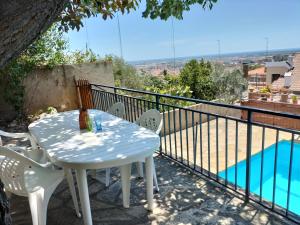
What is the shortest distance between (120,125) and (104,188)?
2.40 feet

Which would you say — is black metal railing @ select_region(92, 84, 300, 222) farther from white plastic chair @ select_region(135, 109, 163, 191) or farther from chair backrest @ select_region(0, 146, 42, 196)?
chair backrest @ select_region(0, 146, 42, 196)

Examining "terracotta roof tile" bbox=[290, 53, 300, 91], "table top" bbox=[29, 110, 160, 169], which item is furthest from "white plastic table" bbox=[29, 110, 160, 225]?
"terracotta roof tile" bbox=[290, 53, 300, 91]

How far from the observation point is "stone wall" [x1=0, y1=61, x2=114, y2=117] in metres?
6.24

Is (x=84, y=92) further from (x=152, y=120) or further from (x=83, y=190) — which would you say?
(x=83, y=190)

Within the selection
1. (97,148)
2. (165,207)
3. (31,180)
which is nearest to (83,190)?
(97,148)

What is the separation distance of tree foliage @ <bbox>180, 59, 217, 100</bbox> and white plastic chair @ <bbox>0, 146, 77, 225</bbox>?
29.8ft

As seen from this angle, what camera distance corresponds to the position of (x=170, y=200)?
2.57m

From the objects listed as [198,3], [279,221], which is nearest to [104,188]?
[279,221]

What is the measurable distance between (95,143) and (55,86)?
4.74 m

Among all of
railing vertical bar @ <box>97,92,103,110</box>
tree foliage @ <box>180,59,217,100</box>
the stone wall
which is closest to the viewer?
railing vertical bar @ <box>97,92,103,110</box>

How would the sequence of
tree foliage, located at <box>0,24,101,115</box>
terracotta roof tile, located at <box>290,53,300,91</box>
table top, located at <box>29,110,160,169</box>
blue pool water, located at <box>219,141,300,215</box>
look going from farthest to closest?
1. terracotta roof tile, located at <box>290,53,300,91</box>
2. tree foliage, located at <box>0,24,101,115</box>
3. blue pool water, located at <box>219,141,300,215</box>
4. table top, located at <box>29,110,160,169</box>

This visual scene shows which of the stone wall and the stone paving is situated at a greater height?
the stone wall

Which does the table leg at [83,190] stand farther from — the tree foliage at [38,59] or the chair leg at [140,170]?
the tree foliage at [38,59]

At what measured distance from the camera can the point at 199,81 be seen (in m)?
10.8
